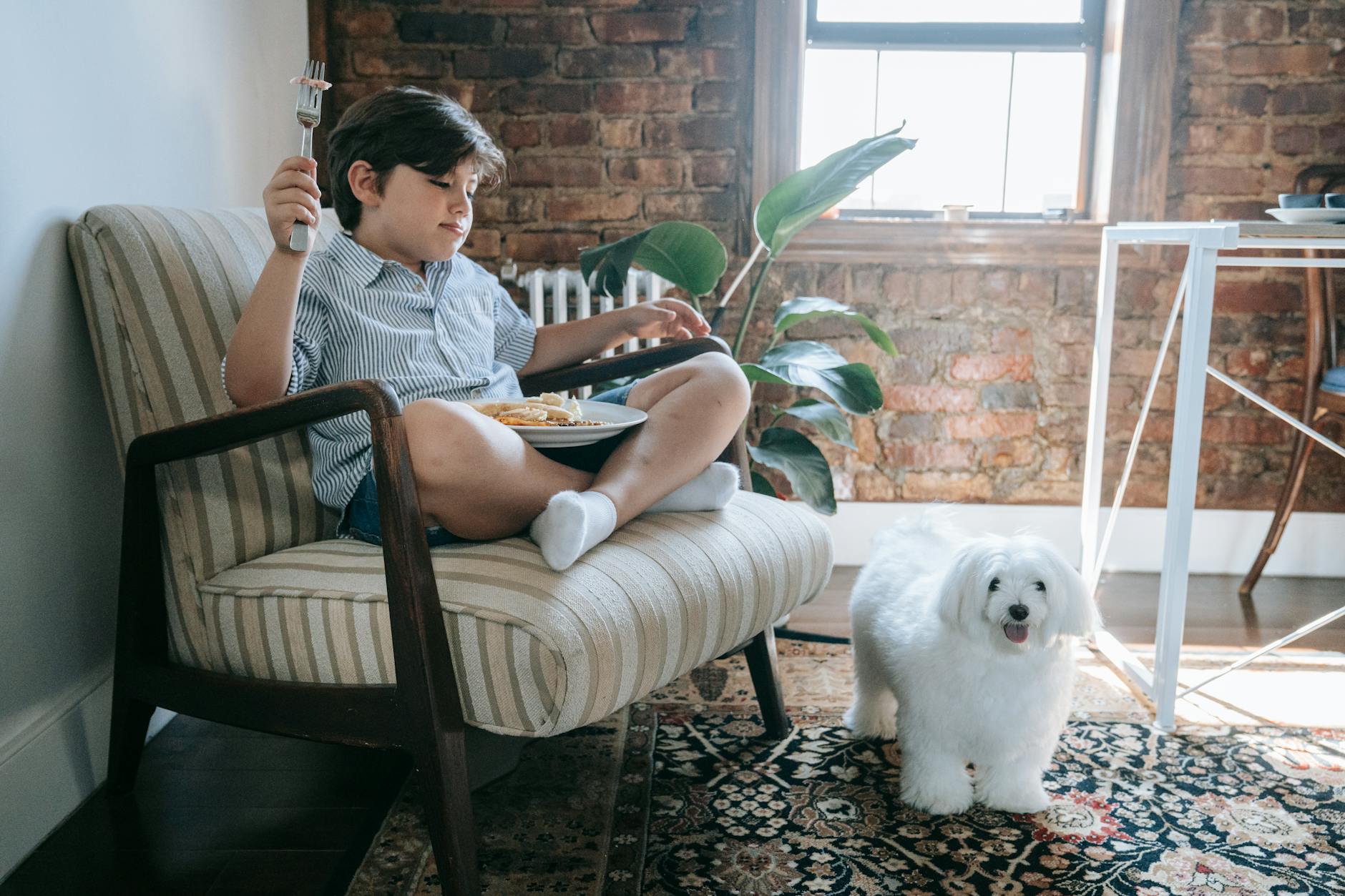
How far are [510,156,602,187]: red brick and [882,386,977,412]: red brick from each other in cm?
95

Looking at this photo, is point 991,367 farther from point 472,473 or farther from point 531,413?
point 472,473

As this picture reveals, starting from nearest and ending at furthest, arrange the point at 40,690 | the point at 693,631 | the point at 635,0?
the point at 693,631 → the point at 40,690 → the point at 635,0

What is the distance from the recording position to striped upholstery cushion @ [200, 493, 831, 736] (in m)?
1.07

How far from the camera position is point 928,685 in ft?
4.68

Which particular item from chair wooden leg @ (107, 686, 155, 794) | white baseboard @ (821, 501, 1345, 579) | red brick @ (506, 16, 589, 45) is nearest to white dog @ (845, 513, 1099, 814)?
chair wooden leg @ (107, 686, 155, 794)

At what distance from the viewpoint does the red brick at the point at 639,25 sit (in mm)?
2516

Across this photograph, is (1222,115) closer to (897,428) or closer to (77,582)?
(897,428)

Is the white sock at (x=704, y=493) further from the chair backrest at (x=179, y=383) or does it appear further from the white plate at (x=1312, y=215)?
the white plate at (x=1312, y=215)

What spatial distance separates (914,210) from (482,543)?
191cm

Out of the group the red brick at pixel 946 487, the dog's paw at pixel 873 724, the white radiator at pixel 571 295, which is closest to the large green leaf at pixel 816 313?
the white radiator at pixel 571 295

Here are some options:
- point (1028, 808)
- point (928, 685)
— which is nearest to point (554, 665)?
point (928, 685)

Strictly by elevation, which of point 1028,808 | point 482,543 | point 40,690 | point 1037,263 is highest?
point 1037,263

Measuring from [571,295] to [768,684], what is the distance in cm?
123

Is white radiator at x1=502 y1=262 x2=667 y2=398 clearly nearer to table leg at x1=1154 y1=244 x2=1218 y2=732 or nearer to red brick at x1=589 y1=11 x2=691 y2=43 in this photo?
red brick at x1=589 y1=11 x2=691 y2=43
